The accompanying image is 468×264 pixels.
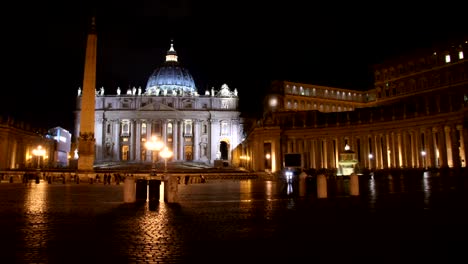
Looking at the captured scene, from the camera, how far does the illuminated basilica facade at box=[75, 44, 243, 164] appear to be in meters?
102

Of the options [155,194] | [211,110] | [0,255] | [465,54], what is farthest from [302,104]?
[0,255]

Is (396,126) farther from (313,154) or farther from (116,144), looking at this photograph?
(116,144)

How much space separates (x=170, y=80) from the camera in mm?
118500

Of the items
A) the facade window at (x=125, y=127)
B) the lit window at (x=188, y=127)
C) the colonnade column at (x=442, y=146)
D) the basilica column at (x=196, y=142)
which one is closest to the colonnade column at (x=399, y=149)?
the colonnade column at (x=442, y=146)

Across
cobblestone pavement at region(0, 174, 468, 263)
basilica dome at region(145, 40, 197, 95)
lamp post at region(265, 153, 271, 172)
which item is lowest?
cobblestone pavement at region(0, 174, 468, 263)

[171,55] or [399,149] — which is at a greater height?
[171,55]

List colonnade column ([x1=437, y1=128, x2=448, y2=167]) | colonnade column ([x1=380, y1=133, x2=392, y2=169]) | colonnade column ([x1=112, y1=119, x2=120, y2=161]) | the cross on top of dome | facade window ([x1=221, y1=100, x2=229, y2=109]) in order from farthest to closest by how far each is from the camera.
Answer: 1. the cross on top of dome
2. facade window ([x1=221, y1=100, x2=229, y2=109])
3. colonnade column ([x1=112, y1=119, x2=120, y2=161])
4. colonnade column ([x1=380, y1=133, x2=392, y2=169])
5. colonnade column ([x1=437, y1=128, x2=448, y2=167])

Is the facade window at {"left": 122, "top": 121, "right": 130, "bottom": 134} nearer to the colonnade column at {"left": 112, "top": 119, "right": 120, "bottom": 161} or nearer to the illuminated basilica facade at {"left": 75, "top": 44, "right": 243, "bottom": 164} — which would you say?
the illuminated basilica facade at {"left": 75, "top": 44, "right": 243, "bottom": 164}

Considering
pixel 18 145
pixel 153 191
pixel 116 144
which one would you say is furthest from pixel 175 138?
pixel 153 191

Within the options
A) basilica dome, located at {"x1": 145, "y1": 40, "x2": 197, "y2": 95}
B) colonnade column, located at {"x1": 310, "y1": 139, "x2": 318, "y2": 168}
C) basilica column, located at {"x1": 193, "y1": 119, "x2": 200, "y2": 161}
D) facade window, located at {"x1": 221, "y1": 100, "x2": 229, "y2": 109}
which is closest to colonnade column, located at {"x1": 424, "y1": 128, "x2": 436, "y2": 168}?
colonnade column, located at {"x1": 310, "y1": 139, "x2": 318, "y2": 168}

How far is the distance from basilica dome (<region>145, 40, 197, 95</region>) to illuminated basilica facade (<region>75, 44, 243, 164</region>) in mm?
7647

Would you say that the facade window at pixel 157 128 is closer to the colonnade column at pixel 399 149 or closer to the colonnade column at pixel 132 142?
the colonnade column at pixel 132 142

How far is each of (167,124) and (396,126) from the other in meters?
64.5

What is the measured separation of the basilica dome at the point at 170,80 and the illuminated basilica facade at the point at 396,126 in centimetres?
4419
